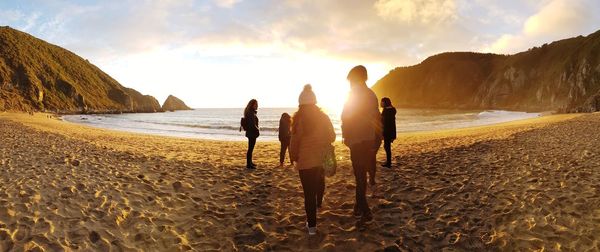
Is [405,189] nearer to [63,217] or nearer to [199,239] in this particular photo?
[199,239]

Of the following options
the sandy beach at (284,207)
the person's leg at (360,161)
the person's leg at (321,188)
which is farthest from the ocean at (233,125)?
the person's leg at (360,161)

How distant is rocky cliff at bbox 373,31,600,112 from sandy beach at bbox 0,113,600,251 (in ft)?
160

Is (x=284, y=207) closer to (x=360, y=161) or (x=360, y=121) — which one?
(x=360, y=161)

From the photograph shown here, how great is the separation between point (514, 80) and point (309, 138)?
456ft

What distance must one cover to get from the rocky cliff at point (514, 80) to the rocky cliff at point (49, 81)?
137419 millimetres

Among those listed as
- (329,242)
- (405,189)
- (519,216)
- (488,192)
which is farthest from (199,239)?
(488,192)

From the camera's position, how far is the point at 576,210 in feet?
19.9

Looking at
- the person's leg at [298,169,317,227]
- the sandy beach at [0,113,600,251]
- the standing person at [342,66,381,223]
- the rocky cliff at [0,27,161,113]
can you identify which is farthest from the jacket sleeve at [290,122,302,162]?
the rocky cliff at [0,27,161,113]

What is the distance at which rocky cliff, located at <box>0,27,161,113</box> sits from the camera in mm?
121188

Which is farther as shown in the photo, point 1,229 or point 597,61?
point 597,61

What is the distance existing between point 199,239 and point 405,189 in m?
4.62

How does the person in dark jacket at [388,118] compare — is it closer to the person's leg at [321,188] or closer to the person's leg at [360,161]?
the person's leg at [321,188]

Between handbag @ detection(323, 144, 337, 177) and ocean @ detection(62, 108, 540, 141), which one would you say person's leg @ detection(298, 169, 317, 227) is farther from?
ocean @ detection(62, 108, 540, 141)

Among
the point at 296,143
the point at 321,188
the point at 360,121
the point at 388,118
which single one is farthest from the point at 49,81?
the point at 360,121
